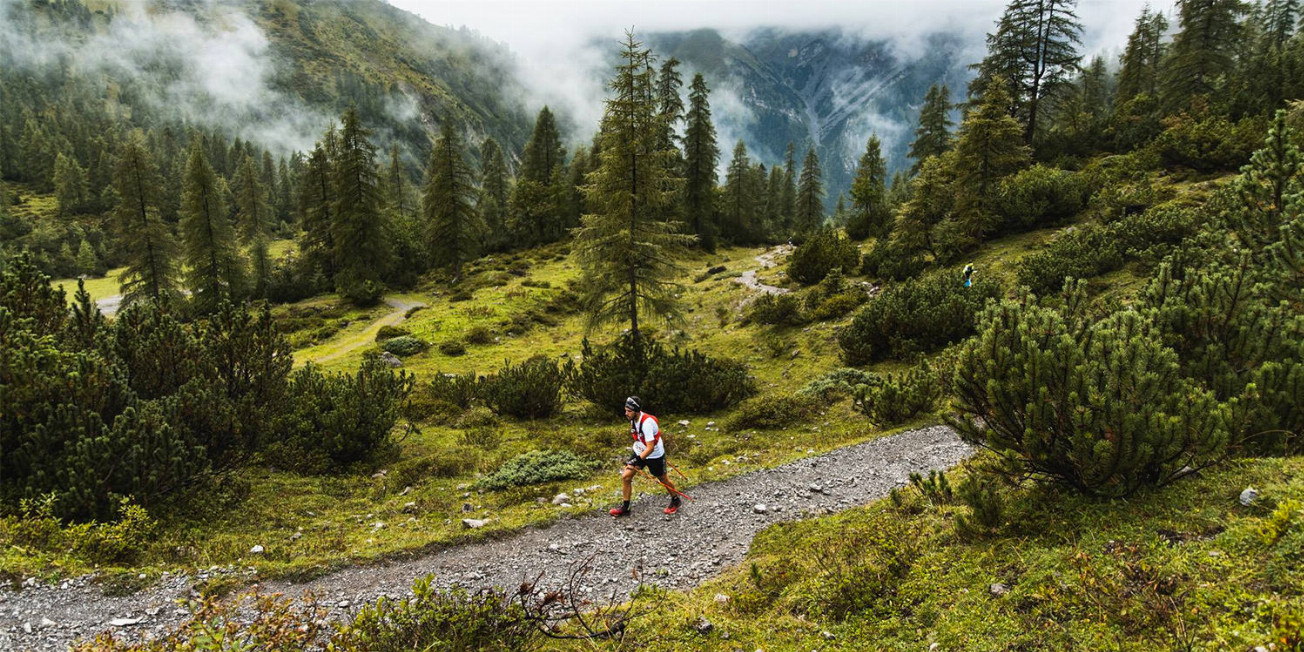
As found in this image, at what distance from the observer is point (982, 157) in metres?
26.2

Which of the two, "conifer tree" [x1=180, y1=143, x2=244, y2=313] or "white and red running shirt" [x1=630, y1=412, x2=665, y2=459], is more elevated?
"conifer tree" [x1=180, y1=143, x2=244, y2=313]

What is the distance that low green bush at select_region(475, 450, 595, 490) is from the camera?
1138 cm

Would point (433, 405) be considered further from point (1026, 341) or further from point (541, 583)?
point (1026, 341)

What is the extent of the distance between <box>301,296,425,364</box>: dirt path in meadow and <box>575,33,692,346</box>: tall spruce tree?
13929 mm

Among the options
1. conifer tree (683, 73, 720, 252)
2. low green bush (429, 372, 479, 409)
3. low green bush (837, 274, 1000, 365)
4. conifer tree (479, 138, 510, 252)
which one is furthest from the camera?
conifer tree (479, 138, 510, 252)

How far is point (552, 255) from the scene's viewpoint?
52344 millimetres

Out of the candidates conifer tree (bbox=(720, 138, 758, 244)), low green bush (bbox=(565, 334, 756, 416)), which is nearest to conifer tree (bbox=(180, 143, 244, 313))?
low green bush (bbox=(565, 334, 756, 416))

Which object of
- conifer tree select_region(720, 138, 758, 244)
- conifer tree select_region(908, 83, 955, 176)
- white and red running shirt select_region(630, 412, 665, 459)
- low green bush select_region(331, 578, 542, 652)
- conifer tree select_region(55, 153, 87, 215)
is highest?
conifer tree select_region(55, 153, 87, 215)

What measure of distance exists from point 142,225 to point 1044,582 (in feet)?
167

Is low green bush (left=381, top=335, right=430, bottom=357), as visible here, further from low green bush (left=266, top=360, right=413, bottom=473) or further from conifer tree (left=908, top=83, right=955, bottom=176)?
conifer tree (left=908, top=83, right=955, bottom=176)

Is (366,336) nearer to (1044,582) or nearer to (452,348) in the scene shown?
(452,348)

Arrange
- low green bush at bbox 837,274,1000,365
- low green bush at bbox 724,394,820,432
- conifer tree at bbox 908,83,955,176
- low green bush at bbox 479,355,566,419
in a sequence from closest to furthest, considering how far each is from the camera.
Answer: low green bush at bbox 724,394,820,432 < low green bush at bbox 479,355,566,419 < low green bush at bbox 837,274,1000,365 < conifer tree at bbox 908,83,955,176

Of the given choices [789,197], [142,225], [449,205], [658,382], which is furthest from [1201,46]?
[142,225]

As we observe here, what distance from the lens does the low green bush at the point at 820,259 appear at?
29672 millimetres
